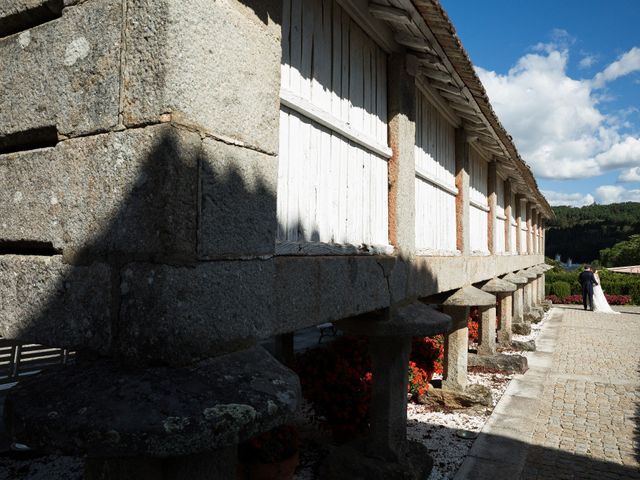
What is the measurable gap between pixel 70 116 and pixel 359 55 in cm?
210

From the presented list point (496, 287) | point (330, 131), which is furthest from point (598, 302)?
point (330, 131)

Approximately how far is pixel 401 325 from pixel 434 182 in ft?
6.24

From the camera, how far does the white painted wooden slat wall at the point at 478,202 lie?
6.89m

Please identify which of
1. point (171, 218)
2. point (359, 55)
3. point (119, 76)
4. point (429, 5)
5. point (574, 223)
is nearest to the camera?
point (171, 218)

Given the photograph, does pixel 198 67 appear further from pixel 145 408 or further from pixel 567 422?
pixel 567 422

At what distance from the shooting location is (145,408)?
4.18 feet

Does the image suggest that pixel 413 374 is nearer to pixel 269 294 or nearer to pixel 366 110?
pixel 366 110

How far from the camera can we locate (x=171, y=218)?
4.70ft

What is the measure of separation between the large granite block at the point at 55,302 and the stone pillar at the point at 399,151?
2.46 meters

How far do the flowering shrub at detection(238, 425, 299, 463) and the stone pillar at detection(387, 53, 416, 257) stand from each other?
2054 mm

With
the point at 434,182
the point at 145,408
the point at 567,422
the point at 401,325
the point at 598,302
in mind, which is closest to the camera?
the point at 145,408

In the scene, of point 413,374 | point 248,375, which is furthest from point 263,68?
point 413,374

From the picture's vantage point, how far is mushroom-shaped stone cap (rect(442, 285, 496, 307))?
5891 millimetres

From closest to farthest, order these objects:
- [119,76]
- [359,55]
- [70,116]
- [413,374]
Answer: [119,76] → [70,116] → [359,55] → [413,374]
